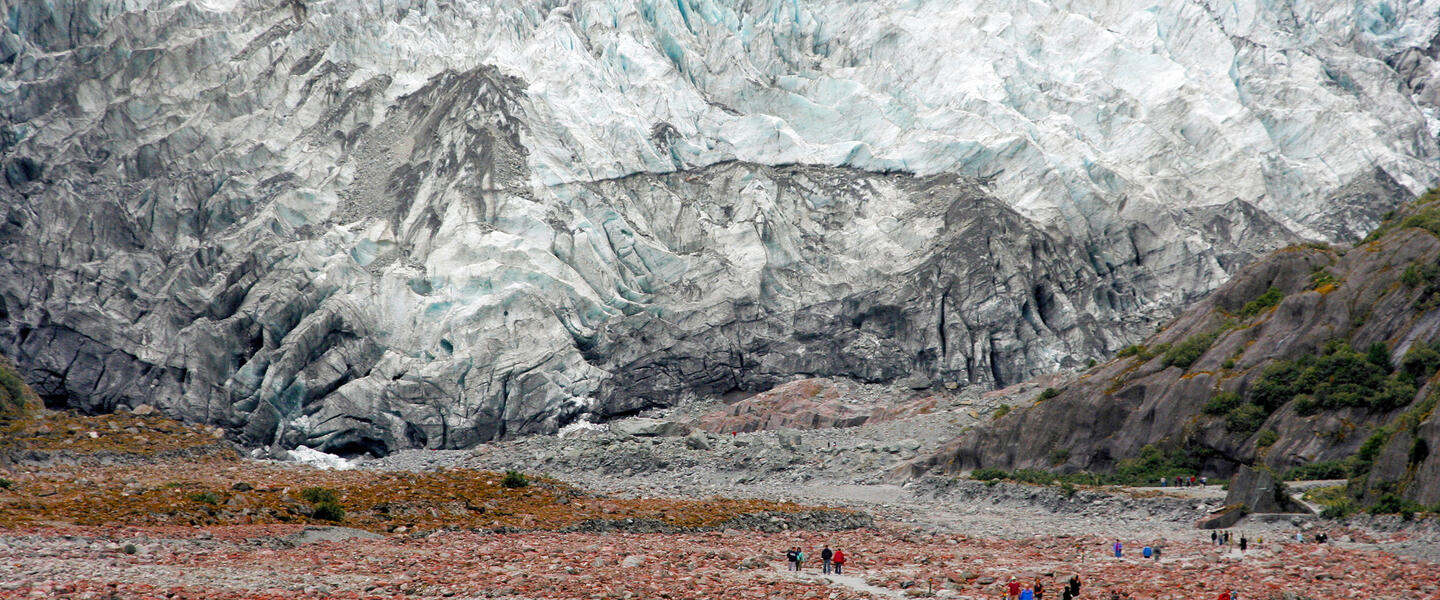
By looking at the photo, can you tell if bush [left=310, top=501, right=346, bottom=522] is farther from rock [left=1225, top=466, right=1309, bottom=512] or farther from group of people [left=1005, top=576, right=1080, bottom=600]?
rock [left=1225, top=466, right=1309, bottom=512]

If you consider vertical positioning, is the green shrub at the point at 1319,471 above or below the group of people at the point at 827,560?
above

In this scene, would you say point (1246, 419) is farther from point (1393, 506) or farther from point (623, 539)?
point (623, 539)

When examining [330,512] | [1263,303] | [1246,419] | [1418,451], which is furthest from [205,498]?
[1263,303]

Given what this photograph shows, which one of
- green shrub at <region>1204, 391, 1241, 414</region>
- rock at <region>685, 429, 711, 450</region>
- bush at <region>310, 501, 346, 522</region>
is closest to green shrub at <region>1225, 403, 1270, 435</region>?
green shrub at <region>1204, 391, 1241, 414</region>

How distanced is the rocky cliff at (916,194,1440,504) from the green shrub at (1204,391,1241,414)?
0.05 metres

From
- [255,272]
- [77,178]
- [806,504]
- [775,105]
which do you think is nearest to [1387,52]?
[775,105]

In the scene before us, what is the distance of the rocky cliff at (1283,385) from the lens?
3706cm

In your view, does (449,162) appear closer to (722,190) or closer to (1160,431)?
(722,190)

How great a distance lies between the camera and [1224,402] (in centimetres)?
4219

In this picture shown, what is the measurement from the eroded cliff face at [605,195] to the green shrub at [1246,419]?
1470 inches

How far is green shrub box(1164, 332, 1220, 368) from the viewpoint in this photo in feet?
154

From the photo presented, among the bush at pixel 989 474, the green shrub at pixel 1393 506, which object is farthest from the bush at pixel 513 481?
the green shrub at pixel 1393 506

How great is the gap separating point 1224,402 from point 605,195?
50.7 meters

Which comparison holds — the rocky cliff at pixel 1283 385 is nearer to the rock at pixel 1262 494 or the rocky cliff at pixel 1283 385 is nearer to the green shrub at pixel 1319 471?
the green shrub at pixel 1319 471
